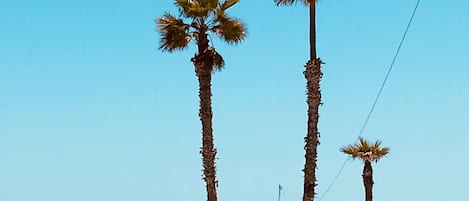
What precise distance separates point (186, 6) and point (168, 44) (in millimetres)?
1398

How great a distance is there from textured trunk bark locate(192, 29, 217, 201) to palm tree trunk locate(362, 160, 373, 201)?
25.7 feet

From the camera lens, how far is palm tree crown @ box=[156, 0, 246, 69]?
32438 millimetres

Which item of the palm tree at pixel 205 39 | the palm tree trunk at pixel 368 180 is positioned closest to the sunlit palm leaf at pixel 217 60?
the palm tree at pixel 205 39

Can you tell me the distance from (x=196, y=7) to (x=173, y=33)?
1.16 m

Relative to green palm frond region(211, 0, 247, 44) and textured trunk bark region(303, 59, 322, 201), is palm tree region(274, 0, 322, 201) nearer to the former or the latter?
textured trunk bark region(303, 59, 322, 201)

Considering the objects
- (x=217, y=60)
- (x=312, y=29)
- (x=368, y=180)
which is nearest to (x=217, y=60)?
(x=217, y=60)

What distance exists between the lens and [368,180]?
122 feet

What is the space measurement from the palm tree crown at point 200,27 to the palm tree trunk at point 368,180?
772 cm

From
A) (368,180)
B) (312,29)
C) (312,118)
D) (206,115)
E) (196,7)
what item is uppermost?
(196,7)

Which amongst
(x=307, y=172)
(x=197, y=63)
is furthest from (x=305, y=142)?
(x=197, y=63)

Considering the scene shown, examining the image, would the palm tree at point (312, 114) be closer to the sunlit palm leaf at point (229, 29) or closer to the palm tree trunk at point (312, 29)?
the palm tree trunk at point (312, 29)

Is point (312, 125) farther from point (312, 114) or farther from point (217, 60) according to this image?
point (217, 60)

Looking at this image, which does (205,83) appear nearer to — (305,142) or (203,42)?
(203,42)

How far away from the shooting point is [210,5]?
32.8 meters
